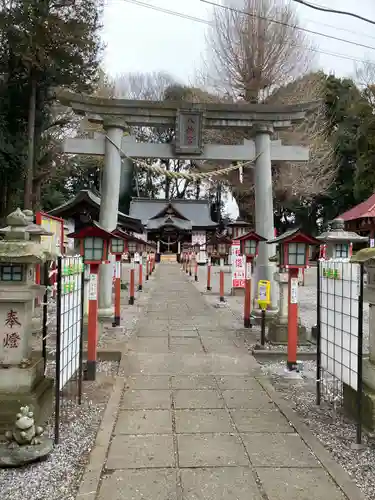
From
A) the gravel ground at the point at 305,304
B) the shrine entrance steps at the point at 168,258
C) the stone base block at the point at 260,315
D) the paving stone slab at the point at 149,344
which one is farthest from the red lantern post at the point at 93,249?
the shrine entrance steps at the point at 168,258

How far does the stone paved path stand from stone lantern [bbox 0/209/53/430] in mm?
910

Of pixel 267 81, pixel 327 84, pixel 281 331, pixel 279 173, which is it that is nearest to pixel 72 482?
pixel 281 331

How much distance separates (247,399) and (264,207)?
6.34 metres

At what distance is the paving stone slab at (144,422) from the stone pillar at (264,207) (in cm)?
611

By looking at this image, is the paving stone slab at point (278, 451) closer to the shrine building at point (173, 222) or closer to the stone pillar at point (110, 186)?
the stone pillar at point (110, 186)

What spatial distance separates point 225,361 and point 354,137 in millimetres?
31254

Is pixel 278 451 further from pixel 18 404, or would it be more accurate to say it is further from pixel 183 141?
pixel 183 141

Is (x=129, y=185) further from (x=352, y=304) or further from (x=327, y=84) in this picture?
(x=352, y=304)

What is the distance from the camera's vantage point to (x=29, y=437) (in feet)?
11.2

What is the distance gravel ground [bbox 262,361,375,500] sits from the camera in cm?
333

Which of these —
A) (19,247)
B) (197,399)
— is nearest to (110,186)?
(197,399)

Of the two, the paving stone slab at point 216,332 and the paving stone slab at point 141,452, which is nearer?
the paving stone slab at point 141,452

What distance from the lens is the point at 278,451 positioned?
12.0ft

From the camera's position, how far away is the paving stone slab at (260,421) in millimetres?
4152
